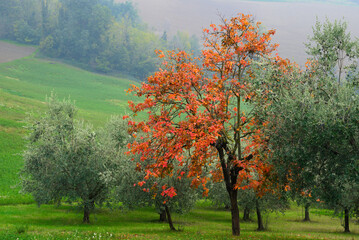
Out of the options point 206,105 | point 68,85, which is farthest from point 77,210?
point 68,85

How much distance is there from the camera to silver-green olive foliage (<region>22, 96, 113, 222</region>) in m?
31.6

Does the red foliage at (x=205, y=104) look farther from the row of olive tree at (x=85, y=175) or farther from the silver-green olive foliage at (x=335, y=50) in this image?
the row of olive tree at (x=85, y=175)

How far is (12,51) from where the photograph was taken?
163 meters

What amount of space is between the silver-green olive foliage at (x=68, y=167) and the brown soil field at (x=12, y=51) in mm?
125437

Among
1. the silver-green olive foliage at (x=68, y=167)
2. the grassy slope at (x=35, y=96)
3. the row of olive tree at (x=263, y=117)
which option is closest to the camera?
the row of olive tree at (x=263, y=117)

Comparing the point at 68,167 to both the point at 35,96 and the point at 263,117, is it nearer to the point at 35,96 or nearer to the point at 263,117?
the point at 263,117

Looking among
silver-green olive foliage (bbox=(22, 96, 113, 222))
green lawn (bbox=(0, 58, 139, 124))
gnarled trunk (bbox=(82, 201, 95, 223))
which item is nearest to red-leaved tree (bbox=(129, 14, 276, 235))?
silver-green olive foliage (bbox=(22, 96, 113, 222))

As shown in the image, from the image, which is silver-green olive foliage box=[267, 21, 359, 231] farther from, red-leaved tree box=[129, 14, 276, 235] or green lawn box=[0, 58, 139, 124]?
green lawn box=[0, 58, 139, 124]

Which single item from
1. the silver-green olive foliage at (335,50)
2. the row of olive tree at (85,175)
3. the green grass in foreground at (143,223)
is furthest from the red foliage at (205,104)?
the row of olive tree at (85,175)

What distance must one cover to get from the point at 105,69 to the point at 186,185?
489 feet

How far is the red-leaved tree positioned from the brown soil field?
140 metres

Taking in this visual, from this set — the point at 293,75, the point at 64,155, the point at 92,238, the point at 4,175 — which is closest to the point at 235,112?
the point at 293,75

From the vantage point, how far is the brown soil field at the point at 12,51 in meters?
150

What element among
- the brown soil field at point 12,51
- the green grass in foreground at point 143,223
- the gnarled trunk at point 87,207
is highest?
the brown soil field at point 12,51
